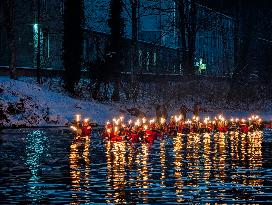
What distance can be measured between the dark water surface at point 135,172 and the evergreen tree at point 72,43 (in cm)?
2790

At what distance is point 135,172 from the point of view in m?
19.0

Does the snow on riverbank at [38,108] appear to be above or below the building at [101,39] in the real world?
below

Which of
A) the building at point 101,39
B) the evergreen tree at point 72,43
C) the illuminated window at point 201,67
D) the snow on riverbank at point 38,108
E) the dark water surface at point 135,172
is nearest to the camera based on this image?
the dark water surface at point 135,172

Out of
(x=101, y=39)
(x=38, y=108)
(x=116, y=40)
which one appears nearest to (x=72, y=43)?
(x=116, y=40)

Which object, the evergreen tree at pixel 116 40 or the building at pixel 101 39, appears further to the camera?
the building at pixel 101 39

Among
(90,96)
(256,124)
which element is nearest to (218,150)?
(256,124)

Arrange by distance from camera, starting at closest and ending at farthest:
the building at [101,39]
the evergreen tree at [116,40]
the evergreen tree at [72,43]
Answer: the evergreen tree at [72,43]
the evergreen tree at [116,40]
the building at [101,39]

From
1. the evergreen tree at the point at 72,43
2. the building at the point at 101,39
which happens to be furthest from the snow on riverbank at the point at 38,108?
the building at the point at 101,39

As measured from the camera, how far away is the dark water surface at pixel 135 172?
14750 millimetres

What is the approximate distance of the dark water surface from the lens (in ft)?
48.4

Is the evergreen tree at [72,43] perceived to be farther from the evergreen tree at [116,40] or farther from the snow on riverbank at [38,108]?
the snow on riverbank at [38,108]

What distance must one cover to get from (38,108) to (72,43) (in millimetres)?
14136

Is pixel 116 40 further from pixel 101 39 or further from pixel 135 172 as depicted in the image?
pixel 135 172

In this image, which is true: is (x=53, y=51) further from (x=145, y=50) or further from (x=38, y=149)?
(x=38, y=149)
